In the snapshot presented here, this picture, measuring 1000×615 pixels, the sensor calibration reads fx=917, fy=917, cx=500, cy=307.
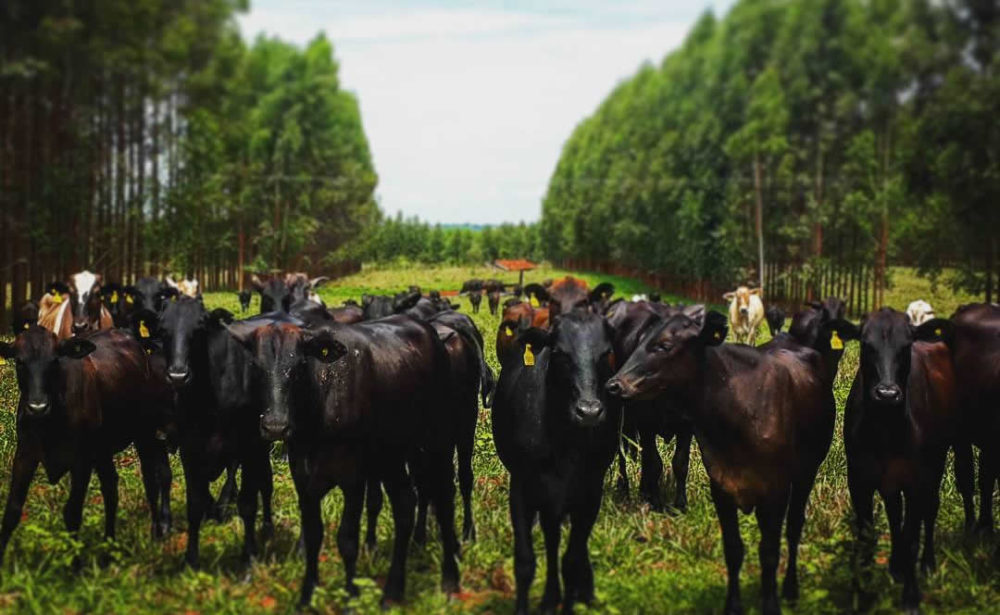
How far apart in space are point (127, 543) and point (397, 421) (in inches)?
92.1

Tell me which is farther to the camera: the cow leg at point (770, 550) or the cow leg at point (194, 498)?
the cow leg at point (194, 498)

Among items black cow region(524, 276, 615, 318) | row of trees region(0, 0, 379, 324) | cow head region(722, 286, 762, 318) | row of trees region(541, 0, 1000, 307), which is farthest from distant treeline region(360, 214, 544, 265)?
black cow region(524, 276, 615, 318)

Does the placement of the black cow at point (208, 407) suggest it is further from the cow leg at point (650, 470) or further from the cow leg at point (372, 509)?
the cow leg at point (650, 470)

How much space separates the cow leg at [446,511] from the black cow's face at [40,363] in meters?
2.73

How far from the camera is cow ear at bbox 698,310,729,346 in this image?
560cm

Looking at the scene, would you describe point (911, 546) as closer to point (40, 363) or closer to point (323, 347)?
point (323, 347)

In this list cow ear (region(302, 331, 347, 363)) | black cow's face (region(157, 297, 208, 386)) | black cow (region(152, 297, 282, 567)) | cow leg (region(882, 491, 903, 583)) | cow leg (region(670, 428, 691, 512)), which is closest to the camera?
cow ear (region(302, 331, 347, 363))

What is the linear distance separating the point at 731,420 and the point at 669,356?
0.59 m

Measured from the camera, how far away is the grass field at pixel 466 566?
586 centimetres

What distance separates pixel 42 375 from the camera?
21.4 ft

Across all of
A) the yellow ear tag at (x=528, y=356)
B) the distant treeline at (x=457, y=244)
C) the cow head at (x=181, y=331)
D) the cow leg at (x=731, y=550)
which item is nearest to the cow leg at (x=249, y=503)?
the cow head at (x=181, y=331)

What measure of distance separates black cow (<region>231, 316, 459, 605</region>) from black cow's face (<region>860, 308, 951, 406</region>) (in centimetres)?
297

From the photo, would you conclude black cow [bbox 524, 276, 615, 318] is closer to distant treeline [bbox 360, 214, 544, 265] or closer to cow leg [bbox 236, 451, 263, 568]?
cow leg [bbox 236, 451, 263, 568]

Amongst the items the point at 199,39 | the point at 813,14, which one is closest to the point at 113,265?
the point at 199,39
